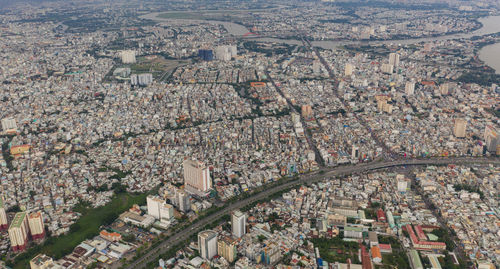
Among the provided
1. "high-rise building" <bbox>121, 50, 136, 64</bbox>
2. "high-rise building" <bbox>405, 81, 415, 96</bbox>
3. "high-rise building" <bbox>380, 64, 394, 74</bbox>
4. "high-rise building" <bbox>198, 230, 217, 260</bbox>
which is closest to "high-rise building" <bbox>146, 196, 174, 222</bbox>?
"high-rise building" <bbox>198, 230, 217, 260</bbox>

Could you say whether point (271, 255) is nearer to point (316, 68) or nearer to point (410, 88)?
point (410, 88)

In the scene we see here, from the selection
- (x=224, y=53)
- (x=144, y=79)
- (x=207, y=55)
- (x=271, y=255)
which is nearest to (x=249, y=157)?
(x=271, y=255)

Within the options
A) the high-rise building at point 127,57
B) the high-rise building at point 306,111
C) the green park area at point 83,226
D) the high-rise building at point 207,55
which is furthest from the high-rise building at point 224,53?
the green park area at point 83,226

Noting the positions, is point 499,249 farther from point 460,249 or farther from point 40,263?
point 40,263

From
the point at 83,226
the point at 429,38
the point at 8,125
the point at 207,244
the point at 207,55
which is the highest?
the point at 207,55

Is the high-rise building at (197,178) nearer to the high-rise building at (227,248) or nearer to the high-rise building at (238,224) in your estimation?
the high-rise building at (238,224)

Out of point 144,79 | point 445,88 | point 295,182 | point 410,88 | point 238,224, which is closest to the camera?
point 238,224
